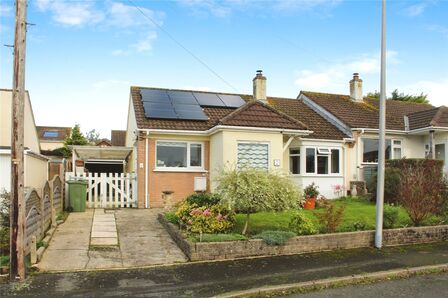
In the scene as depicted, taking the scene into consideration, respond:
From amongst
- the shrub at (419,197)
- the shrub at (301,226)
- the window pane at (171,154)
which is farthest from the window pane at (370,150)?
the shrub at (301,226)

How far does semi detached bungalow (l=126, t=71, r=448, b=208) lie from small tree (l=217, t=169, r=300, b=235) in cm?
272

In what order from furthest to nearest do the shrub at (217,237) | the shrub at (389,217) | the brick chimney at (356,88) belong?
the brick chimney at (356,88)
the shrub at (389,217)
the shrub at (217,237)

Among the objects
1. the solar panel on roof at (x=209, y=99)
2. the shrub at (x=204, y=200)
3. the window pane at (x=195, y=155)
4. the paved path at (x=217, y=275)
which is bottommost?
the paved path at (x=217, y=275)

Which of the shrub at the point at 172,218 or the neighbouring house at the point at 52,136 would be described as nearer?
the shrub at the point at 172,218

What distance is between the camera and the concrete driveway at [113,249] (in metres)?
8.78

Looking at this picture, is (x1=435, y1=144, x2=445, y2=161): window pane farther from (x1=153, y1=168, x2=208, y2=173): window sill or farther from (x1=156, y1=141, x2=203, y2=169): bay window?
(x1=156, y1=141, x2=203, y2=169): bay window

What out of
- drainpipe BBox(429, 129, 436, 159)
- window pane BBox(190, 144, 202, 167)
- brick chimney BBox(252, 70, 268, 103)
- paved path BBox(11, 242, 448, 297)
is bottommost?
paved path BBox(11, 242, 448, 297)

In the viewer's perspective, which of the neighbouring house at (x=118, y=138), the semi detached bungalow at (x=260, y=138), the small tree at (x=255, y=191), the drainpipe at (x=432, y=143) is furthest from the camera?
the neighbouring house at (x=118, y=138)

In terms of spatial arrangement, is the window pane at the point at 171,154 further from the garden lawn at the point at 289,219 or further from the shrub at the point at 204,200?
the garden lawn at the point at 289,219

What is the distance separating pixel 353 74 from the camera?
25.5 m

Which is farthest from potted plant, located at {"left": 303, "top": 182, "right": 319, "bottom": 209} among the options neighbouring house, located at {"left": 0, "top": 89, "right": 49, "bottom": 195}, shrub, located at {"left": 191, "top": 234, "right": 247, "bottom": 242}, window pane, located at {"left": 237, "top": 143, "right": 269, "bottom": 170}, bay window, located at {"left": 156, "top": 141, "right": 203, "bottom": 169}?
neighbouring house, located at {"left": 0, "top": 89, "right": 49, "bottom": 195}

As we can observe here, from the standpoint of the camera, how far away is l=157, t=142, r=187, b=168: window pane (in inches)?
675

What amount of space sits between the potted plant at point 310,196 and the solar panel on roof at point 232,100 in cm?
538

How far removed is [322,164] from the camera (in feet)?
64.5
